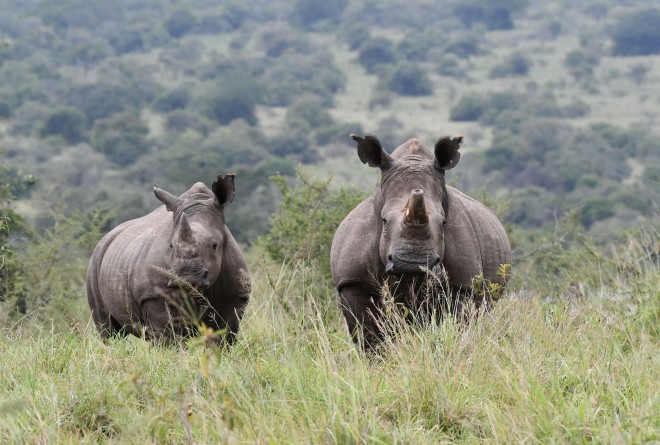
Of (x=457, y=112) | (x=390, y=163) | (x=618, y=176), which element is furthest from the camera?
(x=457, y=112)

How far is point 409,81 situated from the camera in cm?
9888

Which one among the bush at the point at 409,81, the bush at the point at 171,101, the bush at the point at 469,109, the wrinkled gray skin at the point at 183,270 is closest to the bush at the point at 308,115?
the bush at the point at 171,101

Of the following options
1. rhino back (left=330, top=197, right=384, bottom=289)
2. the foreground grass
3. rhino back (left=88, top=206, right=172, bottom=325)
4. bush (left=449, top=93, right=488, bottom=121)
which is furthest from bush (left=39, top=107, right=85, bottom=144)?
the foreground grass

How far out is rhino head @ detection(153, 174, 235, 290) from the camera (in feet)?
27.2

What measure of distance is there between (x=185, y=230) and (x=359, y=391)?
3217mm

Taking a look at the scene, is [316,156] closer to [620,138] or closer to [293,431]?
[620,138]

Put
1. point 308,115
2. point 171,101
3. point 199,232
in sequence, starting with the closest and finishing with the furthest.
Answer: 1. point 199,232
2. point 308,115
3. point 171,101

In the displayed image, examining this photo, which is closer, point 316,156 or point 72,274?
point 72,274

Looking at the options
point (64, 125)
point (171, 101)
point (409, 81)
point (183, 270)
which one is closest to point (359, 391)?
point (183, 270)

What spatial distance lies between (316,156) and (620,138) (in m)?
18.4

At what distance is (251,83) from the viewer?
92.9 m

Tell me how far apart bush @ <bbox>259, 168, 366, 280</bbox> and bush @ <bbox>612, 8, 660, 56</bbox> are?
94.2 meters

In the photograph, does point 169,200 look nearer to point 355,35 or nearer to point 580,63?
point 580,63

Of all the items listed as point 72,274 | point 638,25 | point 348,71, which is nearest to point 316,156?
point 348,71
